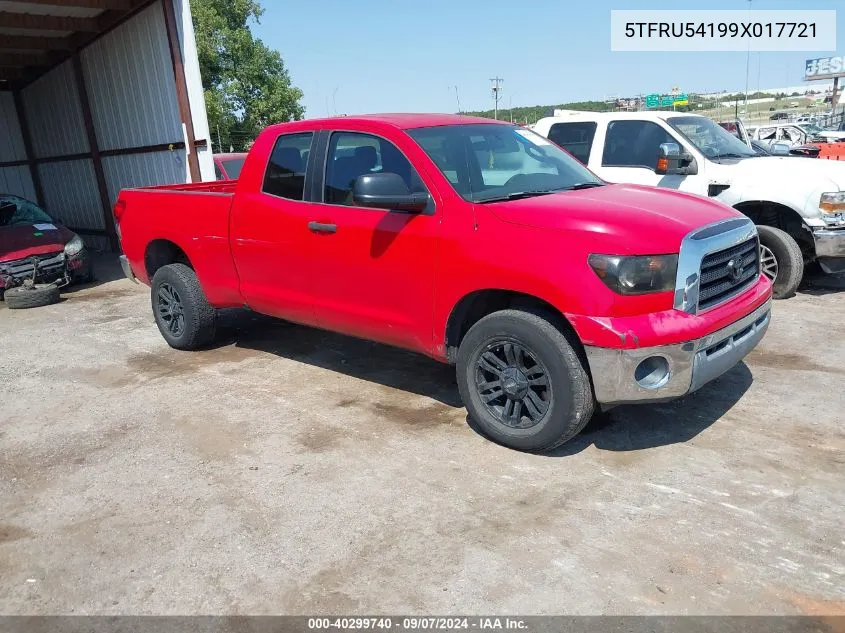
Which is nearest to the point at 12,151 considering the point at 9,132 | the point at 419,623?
the point at 9,132

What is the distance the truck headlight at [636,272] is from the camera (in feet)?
11.5

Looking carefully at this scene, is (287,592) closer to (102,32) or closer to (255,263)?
(255,263)

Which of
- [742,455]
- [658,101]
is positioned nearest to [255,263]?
[742,455]

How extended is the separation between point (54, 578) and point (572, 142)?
707 cm

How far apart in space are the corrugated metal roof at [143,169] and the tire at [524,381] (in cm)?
865

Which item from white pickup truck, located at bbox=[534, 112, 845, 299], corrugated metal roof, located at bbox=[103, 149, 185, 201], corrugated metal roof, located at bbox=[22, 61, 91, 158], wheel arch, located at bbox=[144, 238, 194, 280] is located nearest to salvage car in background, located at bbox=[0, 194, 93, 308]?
corrugated metal roof, located at bbox=[103, 149, 185, 201]

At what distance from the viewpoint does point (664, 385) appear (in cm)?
360

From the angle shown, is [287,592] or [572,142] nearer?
[287,592]

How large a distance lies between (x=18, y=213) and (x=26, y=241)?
954 mm

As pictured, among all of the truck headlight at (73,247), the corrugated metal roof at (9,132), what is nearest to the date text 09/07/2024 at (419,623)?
the truck headlight at (73,247)

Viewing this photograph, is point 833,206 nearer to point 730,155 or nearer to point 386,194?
point 730,155

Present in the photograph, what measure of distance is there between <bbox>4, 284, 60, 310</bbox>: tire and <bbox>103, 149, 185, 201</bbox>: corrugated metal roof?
3.06 m

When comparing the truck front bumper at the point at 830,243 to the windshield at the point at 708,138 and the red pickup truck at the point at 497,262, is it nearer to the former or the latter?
the windshield at the point at 708,138

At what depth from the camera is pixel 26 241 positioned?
9.55 m
